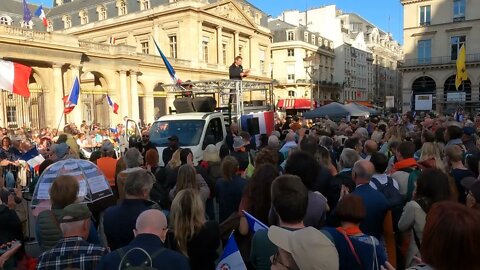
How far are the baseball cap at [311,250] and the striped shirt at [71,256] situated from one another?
1.39 m

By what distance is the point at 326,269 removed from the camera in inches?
84.1

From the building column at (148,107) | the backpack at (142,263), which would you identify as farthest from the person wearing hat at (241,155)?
the building column at (148,107)

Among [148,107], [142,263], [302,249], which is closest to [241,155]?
[142,263]

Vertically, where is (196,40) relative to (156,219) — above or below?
above

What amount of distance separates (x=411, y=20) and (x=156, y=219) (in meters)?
50.0

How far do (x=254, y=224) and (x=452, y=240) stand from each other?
5.65 feet

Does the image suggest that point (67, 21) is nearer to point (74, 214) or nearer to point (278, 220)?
point (74, 214)

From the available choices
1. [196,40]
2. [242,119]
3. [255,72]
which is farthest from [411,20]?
[242,119]

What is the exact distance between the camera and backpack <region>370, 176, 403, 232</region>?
3879mm

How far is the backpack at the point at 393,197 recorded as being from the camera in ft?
12.7

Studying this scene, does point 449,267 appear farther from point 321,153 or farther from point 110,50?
point 110,50

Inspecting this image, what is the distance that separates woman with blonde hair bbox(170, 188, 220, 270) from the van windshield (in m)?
7.17

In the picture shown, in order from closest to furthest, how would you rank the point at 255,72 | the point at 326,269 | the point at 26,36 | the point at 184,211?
1. the point at 326,269
2. the point at 184,211
3. the point at 26,36
4. the point at 255,72

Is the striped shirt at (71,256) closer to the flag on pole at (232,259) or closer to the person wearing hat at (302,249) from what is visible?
the flag on pole at (232,259)
